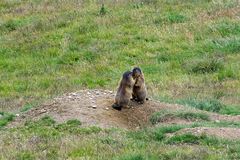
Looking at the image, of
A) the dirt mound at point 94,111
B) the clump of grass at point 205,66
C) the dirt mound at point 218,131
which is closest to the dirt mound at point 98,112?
the dirt mound at point 94,111

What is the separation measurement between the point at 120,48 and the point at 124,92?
6241 mm

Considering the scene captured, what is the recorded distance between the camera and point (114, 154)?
8.98m

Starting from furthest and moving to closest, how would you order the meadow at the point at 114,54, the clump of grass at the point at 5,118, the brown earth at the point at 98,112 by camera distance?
the meadow at the point at 114,54
the clump of grass at the point at 5,118
the brown earth at the point at 98,112

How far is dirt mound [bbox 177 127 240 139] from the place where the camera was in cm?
988

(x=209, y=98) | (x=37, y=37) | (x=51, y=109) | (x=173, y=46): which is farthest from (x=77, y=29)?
(x=51, y=109)

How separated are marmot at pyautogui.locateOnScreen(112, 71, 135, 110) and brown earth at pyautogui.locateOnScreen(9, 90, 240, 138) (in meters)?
0.11

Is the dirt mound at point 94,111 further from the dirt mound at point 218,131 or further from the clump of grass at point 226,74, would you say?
the clump of grass at point 226,74

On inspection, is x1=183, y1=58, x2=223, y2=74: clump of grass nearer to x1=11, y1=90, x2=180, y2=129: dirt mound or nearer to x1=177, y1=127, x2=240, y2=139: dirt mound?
x1=11, y1=90, x2=180, y2=129: dirt mound

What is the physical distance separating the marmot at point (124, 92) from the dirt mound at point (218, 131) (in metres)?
2.13

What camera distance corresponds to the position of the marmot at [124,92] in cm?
1212

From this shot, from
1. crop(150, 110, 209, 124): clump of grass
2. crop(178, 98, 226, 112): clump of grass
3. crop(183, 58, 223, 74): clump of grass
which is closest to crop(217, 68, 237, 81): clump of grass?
crop(183, 58, 223, 74): clump of grass

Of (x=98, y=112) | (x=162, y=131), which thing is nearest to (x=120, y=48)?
(x=98, y=112)

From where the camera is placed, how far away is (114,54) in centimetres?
1806

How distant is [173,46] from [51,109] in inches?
273
